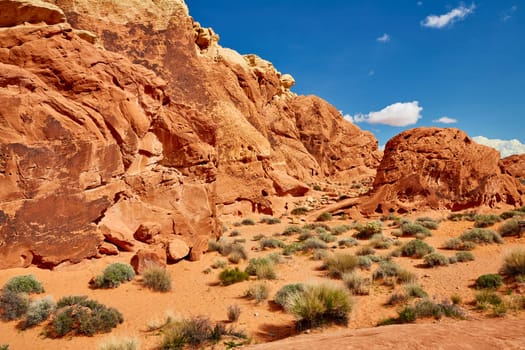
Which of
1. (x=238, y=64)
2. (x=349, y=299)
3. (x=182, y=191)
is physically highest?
(x=238, y=64)

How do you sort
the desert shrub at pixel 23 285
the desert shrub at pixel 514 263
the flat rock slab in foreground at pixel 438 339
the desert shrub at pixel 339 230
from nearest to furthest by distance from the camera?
the flat rock slab in foreground at pixel 438 339, the desert shrub at pixel 23 285, the desert shrub at pixel 514 263, the desert shrub at pixel 339 230

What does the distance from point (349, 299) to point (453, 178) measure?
17.7 meters

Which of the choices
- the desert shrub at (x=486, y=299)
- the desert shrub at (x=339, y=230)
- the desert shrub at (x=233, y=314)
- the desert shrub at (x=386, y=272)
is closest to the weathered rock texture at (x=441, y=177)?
the desert shrub at (x=339, y=230)

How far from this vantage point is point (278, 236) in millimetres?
17344

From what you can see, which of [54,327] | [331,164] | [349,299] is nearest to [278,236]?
[349,299]

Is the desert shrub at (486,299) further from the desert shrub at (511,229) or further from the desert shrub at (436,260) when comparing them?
the desert shrub at (511,229)

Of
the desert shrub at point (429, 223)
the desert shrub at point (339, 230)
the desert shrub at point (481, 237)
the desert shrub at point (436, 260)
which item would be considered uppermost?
the desert shrub at point (429, 223)

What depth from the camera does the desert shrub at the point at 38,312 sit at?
6369 mm

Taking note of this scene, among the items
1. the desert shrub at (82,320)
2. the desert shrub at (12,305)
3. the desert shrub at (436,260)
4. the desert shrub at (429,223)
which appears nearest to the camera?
the desert shrub at (82,320)

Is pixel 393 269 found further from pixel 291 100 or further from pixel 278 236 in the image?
pixel 291 100

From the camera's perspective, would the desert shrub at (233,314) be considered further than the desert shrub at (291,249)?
No

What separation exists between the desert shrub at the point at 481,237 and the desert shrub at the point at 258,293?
368 inches

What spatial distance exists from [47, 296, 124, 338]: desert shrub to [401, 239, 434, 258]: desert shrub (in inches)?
398

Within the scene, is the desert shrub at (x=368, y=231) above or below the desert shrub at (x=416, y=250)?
above
